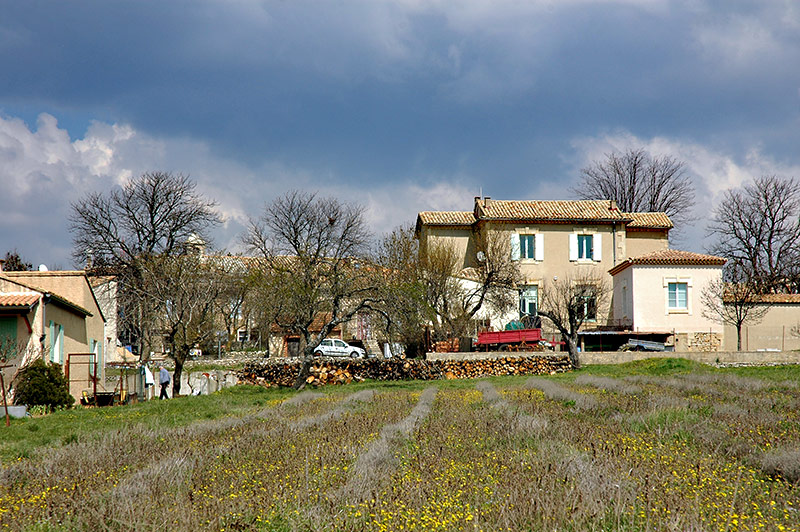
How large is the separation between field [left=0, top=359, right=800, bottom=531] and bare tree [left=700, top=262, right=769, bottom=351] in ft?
79.2

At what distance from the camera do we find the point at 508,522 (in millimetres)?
5211

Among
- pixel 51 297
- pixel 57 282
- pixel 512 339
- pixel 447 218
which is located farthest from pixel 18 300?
pixel 447 218

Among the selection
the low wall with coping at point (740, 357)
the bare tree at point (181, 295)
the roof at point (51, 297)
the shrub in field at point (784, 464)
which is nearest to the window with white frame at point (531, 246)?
the low wall with coping at point (740, 357)

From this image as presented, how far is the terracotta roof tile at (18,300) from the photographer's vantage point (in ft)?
63.5

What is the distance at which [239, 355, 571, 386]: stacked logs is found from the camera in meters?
30.4

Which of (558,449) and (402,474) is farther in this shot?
(558,449)

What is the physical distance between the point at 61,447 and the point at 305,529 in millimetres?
6670

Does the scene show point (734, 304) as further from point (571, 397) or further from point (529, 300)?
point (571, 397)

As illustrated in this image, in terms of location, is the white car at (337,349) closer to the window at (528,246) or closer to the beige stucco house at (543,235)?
the beige stucco house at (543,235)

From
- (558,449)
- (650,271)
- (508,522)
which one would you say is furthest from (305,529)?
(650,271)

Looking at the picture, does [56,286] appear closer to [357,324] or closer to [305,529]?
[305,529]

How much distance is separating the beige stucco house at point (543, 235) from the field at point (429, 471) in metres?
31.6

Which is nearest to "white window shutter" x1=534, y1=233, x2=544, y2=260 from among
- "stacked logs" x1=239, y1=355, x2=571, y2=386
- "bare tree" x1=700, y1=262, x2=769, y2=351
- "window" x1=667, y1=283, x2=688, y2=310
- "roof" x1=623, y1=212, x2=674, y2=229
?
"roof" x1=623, y1=212, x2=674, y2=229

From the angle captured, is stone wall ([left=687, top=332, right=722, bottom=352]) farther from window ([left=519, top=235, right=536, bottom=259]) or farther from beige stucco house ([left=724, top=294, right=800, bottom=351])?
window ([left=519, top=235, right=536, bottom=259])
